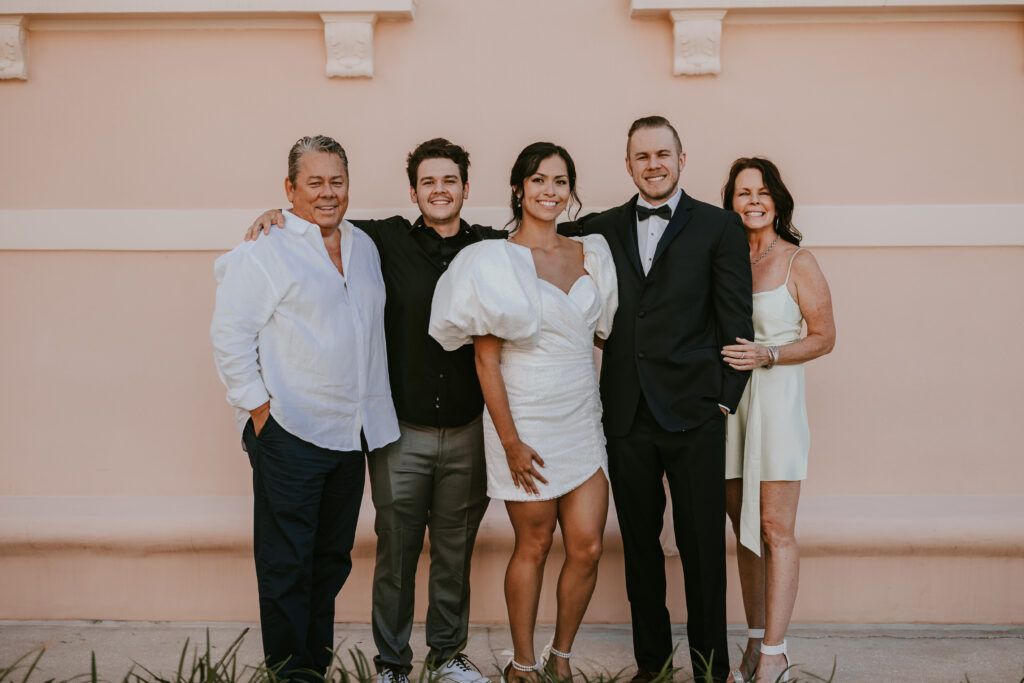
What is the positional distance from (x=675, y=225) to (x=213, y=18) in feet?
7.30

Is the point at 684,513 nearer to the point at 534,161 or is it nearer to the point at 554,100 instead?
the point at 534,161

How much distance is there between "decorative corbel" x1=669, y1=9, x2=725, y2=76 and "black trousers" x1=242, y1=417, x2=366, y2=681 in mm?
2120

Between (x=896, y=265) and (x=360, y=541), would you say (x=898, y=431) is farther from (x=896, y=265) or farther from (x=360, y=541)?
(x=360, y=541)

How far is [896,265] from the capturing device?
3.80 metres

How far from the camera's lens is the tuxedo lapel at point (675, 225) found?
9.67 feet

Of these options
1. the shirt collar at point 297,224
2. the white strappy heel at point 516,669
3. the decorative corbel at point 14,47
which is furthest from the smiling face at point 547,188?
the decorative corbel at point 14,47

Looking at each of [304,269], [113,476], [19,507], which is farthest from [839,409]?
[19,507]

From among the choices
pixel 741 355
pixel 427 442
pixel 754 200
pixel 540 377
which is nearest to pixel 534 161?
pixel 540 377

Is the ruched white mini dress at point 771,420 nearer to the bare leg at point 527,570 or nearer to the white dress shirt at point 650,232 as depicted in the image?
the white dress shirt at point 650,232

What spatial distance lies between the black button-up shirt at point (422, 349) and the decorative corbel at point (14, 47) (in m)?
1.99

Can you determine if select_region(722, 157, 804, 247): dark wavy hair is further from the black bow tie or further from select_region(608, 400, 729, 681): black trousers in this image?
select_region(608, 400, 729, 681): black trousers

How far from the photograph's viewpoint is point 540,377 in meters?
2.90

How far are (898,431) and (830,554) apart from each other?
0.63 metres

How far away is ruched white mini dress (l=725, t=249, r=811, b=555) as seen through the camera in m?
3.04
